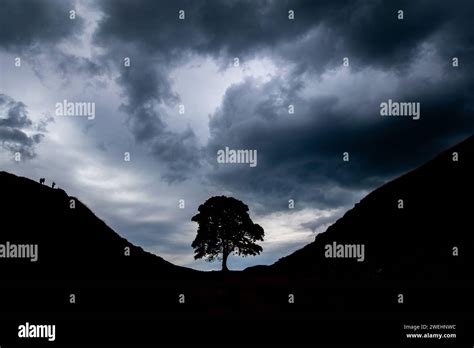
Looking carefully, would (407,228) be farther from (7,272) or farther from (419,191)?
(7,272)

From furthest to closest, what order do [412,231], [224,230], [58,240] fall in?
[224,230]
[58,240]
[412,231]

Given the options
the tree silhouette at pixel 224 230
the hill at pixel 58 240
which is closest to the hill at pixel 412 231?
the tree silhouette at pixel 224 230

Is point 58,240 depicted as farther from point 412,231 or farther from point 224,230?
point 412,231

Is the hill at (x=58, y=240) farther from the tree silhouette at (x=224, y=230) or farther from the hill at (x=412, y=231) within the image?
the hill at (x=412, y=231)

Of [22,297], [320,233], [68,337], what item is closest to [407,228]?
[320,233]

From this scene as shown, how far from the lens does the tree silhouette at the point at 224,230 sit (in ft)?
163

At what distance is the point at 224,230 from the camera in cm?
4975

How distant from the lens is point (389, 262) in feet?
83.9

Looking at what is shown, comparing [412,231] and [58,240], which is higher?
[412,231]

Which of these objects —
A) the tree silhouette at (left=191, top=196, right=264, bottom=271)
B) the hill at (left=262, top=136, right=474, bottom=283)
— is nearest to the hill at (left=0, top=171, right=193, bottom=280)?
the tree silhouette at (left=191, top=196, right=264, bottom=271)

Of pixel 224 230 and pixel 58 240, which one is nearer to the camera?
pixel 58 240

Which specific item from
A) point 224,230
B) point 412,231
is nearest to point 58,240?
point 224,230

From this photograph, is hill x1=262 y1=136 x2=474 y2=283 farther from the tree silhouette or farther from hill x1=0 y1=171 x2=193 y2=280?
hill x1=0 y1=171 x2=193 y2=280

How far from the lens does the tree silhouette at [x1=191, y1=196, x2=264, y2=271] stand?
4966 centimetres
